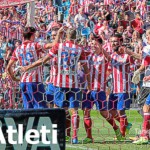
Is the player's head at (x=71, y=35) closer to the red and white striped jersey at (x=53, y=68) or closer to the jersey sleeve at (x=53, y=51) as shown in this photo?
the jersey sleeve at (x=53, y=51)

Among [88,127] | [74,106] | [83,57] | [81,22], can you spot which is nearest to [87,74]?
[83,57]

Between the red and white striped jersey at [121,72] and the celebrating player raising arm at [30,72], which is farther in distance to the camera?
the red and white striped jersey at [121,72]

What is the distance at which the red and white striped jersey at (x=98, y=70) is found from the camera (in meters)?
11.3

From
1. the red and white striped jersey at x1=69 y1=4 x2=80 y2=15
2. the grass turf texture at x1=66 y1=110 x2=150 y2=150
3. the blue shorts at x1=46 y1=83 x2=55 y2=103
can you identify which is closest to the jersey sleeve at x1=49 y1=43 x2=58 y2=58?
the blue shorts at x1=46 y1=83 x2=55 y2=103

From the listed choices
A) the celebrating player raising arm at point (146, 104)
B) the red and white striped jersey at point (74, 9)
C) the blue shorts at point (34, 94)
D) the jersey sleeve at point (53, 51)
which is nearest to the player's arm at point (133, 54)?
the celebrating player raising arm at point (146, 104)

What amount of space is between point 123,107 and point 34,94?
1.41 meters

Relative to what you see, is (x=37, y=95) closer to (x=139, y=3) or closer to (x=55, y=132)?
(x=55, y=132)

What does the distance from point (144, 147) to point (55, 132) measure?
2865 millimetres

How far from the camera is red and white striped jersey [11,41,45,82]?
10930 millimetres

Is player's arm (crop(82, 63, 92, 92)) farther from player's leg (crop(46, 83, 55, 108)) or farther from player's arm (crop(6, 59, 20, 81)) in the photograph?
player's arm (crop(6, 59, 20, 81))

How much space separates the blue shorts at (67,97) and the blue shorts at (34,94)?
276mm

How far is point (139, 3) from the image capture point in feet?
50.2

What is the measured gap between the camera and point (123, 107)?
11430 millimetres

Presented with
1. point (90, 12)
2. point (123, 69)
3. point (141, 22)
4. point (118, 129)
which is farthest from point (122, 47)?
point (90, 12)
